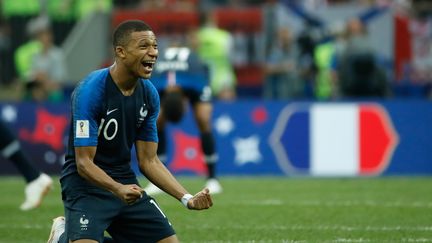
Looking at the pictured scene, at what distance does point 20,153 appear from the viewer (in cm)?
1084

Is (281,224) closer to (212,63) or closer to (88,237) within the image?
(88,237)

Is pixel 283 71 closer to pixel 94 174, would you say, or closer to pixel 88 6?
pixel 88 6

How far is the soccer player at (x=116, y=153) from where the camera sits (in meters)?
6.74

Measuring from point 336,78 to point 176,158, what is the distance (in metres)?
3.86

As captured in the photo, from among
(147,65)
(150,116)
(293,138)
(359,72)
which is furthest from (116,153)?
(359,72)

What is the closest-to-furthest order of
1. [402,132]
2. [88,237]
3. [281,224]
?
1. [88,237]
2. [281,224]
3. [402,132]

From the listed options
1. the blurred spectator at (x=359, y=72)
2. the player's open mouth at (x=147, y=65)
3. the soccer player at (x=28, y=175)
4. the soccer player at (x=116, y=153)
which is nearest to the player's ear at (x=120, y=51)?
the soccer player at (x=116, y=153)

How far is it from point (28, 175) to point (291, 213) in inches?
107

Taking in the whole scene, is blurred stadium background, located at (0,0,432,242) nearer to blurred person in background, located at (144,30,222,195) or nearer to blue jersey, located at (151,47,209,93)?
blurred person in background, located at (144,30,222,195)

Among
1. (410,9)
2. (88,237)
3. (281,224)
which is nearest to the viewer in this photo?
(88,237)

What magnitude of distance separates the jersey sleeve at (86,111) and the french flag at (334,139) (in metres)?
8.78

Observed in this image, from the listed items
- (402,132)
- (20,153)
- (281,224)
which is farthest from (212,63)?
(281,224)

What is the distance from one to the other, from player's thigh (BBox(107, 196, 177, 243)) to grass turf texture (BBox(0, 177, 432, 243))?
5.25 feet

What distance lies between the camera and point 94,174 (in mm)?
6703
